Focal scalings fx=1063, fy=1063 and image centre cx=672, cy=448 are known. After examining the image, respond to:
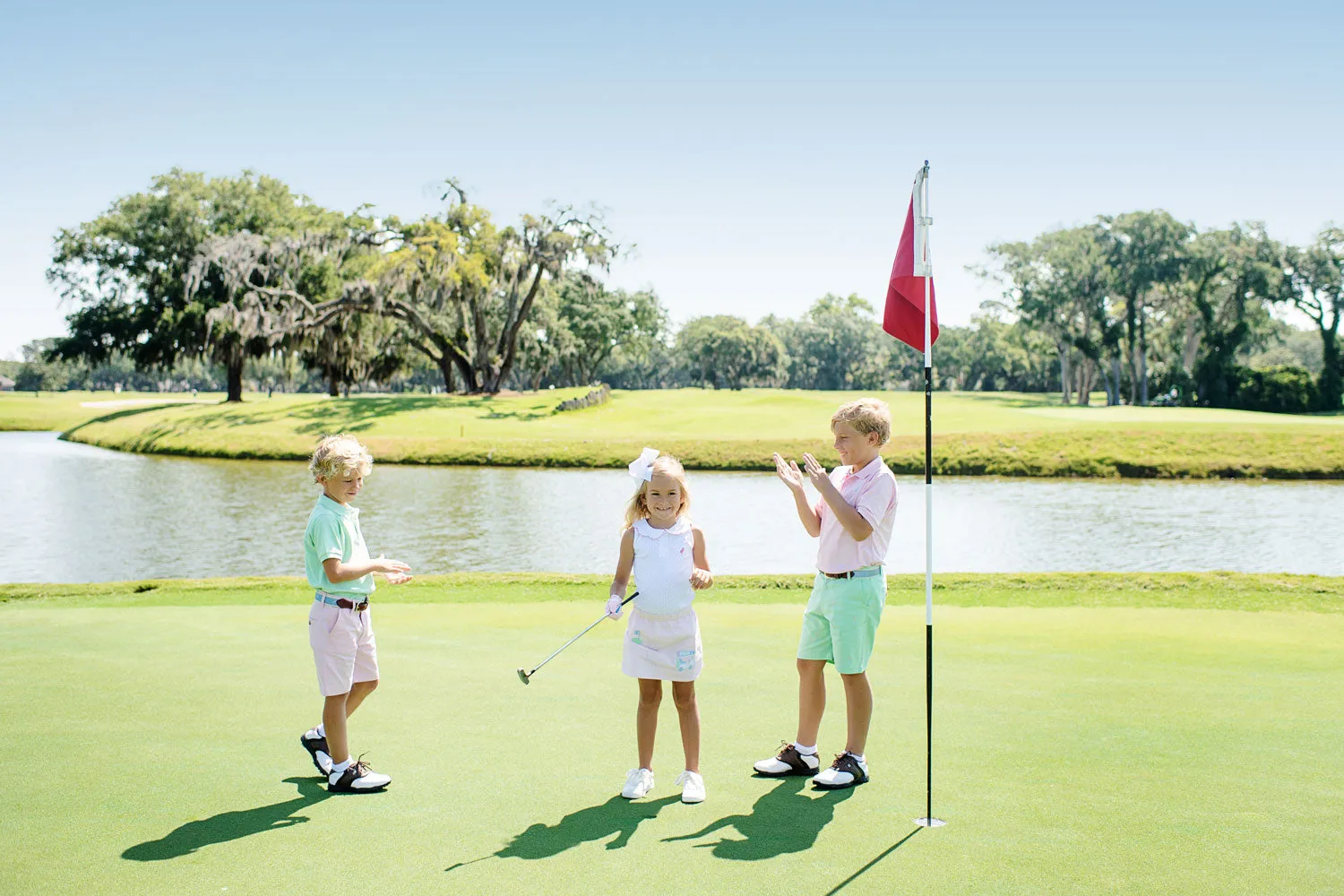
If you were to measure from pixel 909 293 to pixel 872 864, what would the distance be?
243 centimetres

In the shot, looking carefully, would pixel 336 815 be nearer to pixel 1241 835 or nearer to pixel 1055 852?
pixel 1055 852

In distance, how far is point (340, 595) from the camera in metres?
4.71

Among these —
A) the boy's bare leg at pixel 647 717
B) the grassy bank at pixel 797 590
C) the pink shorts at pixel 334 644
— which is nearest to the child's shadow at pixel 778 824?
the boy's bare leg at pixel 647 717

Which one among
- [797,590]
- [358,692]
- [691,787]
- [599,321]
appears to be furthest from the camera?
[599,321]

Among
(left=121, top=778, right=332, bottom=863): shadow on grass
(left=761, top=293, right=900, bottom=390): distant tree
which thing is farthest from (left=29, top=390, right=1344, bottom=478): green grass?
(left=761, top=293, right=900, bottom=390): distant tree

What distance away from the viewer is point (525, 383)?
119625 millimetres

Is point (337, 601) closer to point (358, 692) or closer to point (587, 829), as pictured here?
point (358, 692)

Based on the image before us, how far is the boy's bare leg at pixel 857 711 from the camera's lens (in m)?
4.71

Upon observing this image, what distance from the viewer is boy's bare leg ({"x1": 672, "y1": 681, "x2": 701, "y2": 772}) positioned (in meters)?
4.56

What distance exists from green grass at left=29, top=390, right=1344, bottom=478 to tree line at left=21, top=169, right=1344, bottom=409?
4006 mm

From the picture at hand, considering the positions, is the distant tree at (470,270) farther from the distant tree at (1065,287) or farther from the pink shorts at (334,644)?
the pink shorts at (334,644)

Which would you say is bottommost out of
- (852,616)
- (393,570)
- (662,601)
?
(852,616)

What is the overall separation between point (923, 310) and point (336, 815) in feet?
10.6

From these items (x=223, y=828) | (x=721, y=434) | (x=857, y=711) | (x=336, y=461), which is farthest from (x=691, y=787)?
(x=721, y=434)
